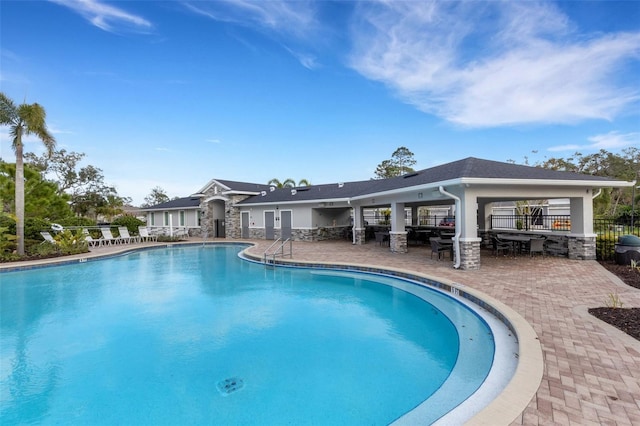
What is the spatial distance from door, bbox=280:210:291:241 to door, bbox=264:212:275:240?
85cm

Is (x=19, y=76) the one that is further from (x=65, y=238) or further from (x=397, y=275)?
(x=397, y=275)

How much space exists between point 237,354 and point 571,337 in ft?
17.4

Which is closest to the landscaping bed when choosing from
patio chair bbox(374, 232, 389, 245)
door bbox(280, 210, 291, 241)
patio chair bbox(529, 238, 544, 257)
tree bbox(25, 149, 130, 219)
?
patio chair bbox(529, 238, 544, 257)

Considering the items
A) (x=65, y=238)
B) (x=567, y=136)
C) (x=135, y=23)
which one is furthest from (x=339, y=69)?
(x=567, y=136)

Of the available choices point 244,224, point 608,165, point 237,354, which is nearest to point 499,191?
point 237,354

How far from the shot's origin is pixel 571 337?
437cm

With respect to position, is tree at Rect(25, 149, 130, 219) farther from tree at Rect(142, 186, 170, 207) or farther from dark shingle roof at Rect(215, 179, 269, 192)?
dark shingle roof at Rect(215, 179, 269, 192)

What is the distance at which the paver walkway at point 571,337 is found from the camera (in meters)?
2.80

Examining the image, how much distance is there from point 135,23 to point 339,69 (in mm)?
10218

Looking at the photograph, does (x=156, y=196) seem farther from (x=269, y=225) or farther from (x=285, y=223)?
(x=285, y=223)

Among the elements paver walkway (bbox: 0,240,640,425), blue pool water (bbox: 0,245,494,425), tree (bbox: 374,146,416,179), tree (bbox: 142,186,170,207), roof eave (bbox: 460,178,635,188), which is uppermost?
tree (bbox: 374,146,416,179)

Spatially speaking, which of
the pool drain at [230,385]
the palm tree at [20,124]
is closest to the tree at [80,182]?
the palm tree at [20,124]

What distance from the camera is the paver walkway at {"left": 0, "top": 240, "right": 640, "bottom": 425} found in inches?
110

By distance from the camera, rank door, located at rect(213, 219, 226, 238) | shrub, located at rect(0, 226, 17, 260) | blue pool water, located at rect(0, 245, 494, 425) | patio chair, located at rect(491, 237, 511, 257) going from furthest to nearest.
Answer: door, located at rect(213, 219, 226, 238) < shrub, located at rect(0, 226, 17, 260) < patio chair, located at rect(491, 237, 511, 257) < blue pool water, located at rect(0, 245, 494, 425)
